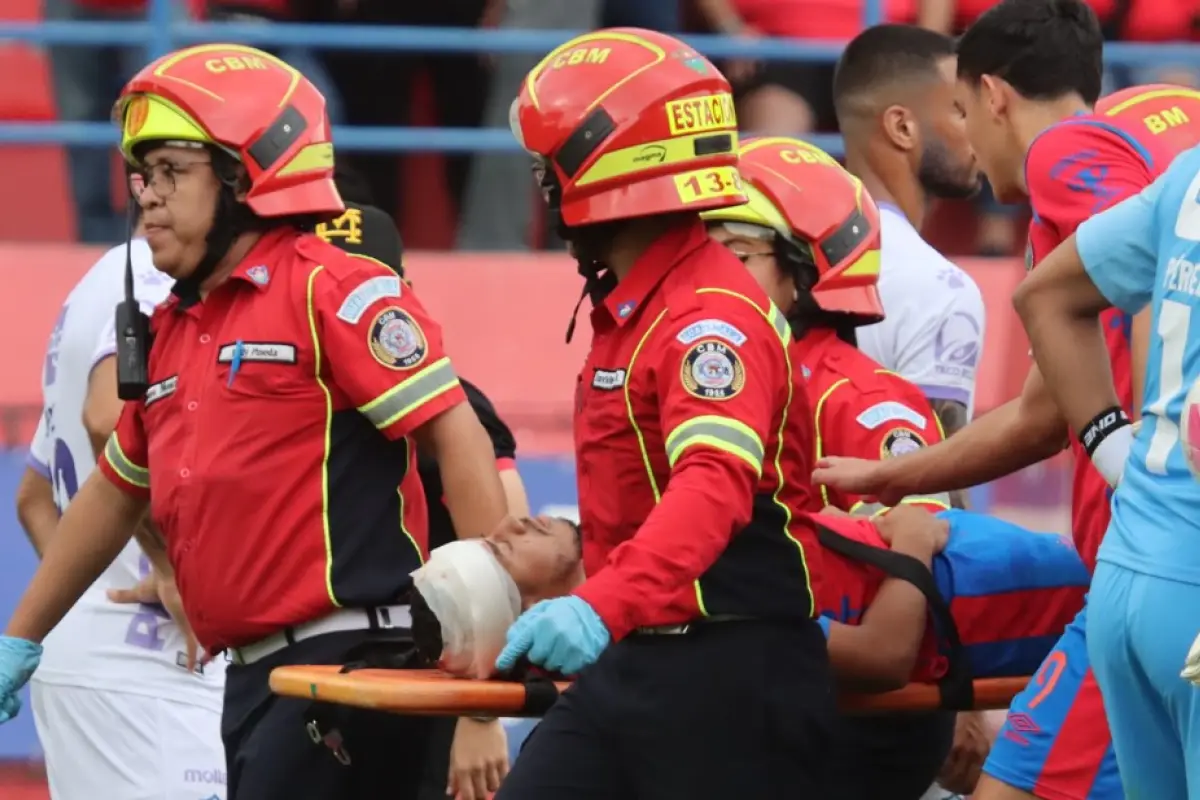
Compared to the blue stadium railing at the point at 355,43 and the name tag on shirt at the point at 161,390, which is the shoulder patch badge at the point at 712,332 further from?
the blue stadium railing at the point at 355,43

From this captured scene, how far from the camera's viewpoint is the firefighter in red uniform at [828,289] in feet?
16.3

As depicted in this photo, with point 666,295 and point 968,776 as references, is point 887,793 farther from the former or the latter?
point 666,295

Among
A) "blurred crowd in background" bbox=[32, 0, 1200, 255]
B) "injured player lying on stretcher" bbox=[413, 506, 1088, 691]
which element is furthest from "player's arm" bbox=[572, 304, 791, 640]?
"blurred crowd in background" bbox=[32, 0, 1200, 255]

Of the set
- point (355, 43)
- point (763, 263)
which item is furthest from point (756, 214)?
point (355, 43)

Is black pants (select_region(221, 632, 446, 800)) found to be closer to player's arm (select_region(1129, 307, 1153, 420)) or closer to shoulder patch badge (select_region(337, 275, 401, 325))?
shoulder patch badge (select_region(337, 275, 401, 325))

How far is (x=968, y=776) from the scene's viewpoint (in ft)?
17.3

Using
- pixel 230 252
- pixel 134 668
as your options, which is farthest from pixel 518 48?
pixel 230 252

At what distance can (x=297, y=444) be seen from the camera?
459 cm

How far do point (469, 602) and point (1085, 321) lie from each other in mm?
1107

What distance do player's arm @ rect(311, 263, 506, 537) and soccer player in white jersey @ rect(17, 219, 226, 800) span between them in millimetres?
1234

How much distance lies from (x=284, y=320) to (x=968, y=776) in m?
1.79

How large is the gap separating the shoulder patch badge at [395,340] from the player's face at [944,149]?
2.30 metres

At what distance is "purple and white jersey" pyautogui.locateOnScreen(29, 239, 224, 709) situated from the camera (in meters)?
5.78

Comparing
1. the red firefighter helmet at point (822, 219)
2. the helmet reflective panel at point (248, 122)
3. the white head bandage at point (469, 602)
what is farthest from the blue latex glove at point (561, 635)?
the red firefighter helmet at point (822, 219)
